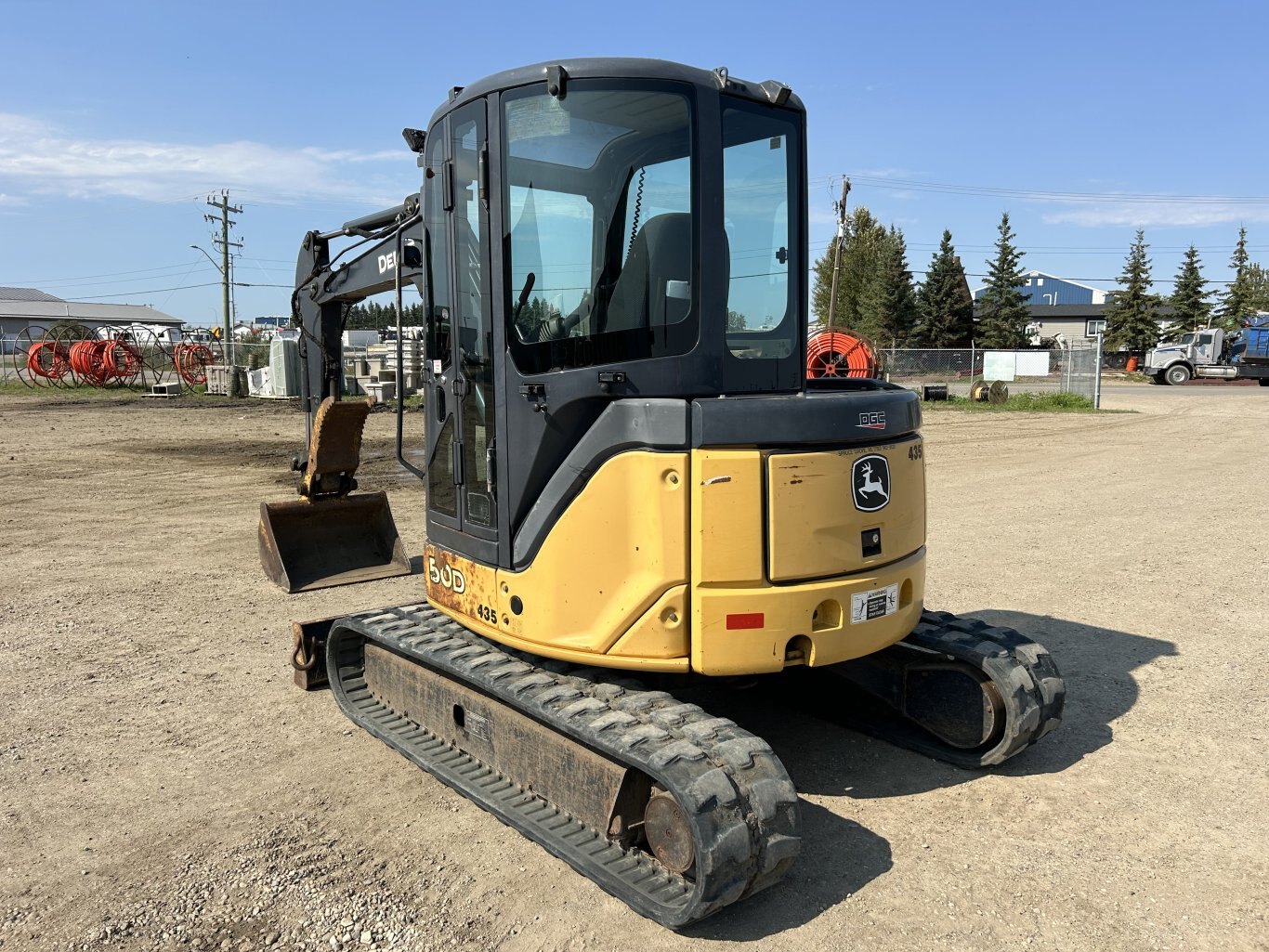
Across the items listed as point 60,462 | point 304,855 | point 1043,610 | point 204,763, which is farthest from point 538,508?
point 60,462

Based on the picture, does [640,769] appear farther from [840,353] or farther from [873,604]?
[840,353]

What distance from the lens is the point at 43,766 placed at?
477 cm

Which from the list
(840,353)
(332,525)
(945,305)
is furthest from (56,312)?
(332,525)

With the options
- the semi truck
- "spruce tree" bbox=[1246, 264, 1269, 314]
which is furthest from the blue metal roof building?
the semi truck

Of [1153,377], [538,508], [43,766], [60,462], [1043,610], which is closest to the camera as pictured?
[538,508]

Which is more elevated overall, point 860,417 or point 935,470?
point 860,417

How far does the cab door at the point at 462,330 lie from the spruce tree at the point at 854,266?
5874cm

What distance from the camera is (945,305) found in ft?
188

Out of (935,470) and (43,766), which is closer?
(43,766)

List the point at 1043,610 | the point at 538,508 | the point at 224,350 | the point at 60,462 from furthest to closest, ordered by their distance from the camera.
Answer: the point at 224,350 → the point at 60,462 → the point at 1043,610 → the point at 538,508

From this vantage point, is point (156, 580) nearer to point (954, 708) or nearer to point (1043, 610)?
point (954, 708)

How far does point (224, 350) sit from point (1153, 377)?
3878 cm

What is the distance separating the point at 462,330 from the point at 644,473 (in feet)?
3.79

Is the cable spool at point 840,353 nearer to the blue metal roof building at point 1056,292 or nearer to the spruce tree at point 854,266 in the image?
the spruce tree at point 854,266
